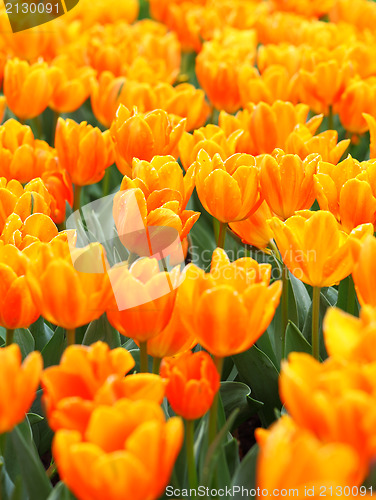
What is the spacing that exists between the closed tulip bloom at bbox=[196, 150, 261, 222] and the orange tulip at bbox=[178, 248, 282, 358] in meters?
0.34

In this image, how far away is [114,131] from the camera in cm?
170

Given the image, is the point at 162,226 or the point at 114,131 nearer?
the point at 162,226

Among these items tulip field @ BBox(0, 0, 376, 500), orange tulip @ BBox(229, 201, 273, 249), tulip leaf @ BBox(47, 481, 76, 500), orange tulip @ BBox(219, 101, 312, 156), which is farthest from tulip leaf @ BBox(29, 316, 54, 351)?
orange tulip @ BBox(219, 101, 312, 156)

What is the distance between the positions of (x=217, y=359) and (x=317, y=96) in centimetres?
135

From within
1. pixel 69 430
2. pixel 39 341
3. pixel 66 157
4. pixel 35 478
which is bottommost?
pixel 39 341

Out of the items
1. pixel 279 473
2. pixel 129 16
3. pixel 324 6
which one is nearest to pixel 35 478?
pixel 279 473

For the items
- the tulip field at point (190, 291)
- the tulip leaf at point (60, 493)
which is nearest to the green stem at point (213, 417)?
the tulip field at point (190, 291)

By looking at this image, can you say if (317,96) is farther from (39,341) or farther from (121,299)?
(121,299)

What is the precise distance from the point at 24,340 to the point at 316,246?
2.15ft

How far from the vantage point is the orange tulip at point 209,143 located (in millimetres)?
1658

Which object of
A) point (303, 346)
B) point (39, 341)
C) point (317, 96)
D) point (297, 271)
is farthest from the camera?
point (317, 96)

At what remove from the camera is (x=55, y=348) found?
4.72ft

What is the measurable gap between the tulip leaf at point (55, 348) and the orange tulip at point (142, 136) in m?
0.46

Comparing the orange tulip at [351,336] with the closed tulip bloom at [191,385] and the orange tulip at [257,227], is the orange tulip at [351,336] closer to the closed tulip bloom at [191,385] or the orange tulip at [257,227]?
the closed tulip bloom at [191,385]
